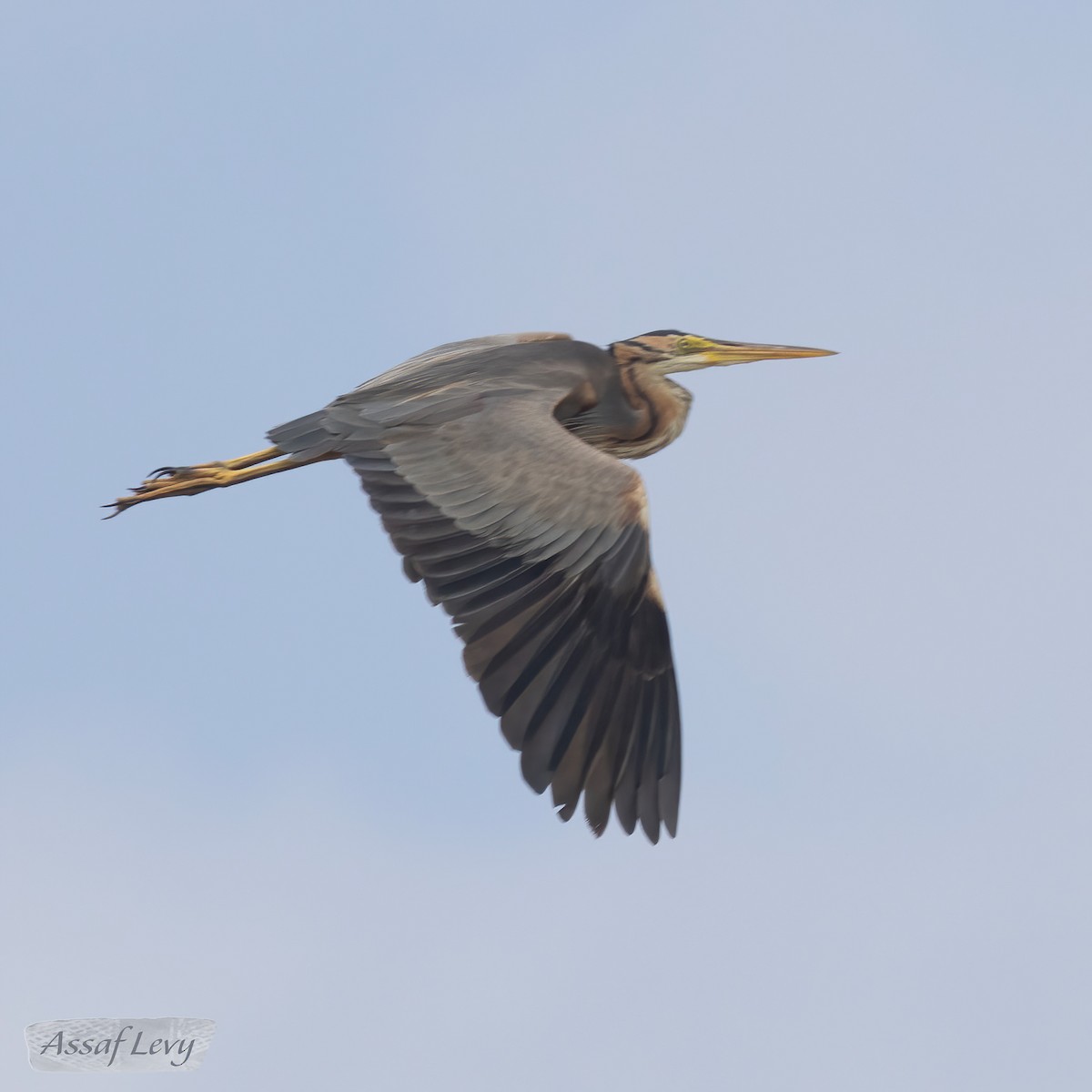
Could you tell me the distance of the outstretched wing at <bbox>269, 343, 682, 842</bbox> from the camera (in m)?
8.71

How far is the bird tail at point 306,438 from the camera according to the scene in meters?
10.1

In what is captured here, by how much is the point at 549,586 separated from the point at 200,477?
2977mm

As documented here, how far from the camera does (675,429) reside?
11.2m

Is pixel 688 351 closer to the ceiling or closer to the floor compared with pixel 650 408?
closer to the ceiling

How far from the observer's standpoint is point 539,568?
9008 millimetres

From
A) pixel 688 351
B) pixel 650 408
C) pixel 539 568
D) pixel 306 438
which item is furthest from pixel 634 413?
pixel 539 568

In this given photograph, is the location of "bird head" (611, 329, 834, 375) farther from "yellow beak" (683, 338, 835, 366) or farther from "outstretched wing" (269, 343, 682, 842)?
"outstretched wing" (269, 343, 682, 842)

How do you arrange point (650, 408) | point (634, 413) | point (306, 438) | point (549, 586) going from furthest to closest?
point (650, 408), point (634, 413), point (306, 438), point (549, 586)

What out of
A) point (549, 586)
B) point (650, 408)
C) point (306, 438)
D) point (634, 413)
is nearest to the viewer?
point (549, 586)

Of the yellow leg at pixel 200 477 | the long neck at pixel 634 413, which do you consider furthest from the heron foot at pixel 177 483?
the long neck at pixel 634 413

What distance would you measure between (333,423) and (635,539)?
183 cm

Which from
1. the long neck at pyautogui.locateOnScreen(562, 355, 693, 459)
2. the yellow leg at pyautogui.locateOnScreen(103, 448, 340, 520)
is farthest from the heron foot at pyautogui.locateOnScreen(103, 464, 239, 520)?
the long neck at pyautogui.locateOnScreen(562, 355, 693, 459)

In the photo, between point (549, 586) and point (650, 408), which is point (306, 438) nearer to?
point (549, 586)

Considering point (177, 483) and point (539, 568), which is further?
point (177, 483)
